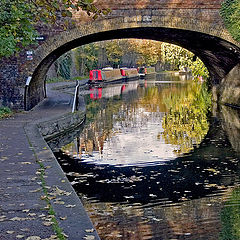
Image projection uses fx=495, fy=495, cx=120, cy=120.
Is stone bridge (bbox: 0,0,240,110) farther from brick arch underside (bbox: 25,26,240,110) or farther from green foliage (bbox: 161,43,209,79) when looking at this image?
green foliage (bbox: 161,43,209,79)

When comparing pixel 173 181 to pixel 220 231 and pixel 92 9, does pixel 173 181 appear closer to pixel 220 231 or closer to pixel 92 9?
pixel 220 231

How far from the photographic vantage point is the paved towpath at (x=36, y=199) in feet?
14.4

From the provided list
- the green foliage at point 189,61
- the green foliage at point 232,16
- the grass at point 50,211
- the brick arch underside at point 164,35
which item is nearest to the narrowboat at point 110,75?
the green foliage at point 189,61

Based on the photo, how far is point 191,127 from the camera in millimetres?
14984

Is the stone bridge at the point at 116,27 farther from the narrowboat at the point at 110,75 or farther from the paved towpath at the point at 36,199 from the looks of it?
the narrowboat at the point at 110,75

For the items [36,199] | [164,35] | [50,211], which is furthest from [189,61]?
[50,211]

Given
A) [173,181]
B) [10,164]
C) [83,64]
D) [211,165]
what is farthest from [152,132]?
[83,64]

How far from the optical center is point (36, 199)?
541cm

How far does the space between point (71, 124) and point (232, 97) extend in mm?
8350

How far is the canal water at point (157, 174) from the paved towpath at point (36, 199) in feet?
2.04

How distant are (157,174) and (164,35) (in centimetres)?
1169

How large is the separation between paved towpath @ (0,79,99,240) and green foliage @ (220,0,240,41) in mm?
9412

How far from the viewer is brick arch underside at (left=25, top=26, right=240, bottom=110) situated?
16281 mm

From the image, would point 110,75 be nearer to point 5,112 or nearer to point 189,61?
point 189,61
